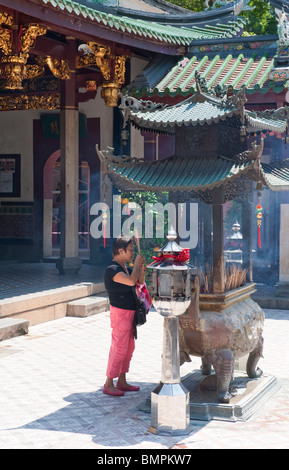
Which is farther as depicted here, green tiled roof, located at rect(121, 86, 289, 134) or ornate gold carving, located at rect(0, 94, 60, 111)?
ornate gold carving, located at rect(0, 94, 60, 111)

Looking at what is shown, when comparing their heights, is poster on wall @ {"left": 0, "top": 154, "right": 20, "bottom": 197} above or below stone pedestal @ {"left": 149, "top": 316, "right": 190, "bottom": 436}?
above

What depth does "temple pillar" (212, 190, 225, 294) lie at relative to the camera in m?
6.78

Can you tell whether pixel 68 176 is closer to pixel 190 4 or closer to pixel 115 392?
pixel 115 392

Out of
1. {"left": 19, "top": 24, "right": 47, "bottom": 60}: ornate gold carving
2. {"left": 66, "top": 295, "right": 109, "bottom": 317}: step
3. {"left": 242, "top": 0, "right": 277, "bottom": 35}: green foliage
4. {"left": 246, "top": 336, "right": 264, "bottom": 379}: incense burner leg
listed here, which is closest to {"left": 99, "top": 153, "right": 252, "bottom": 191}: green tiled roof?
{"left": 246, "top": 336, "right": 264, "bottom": 379}: incense burner leg

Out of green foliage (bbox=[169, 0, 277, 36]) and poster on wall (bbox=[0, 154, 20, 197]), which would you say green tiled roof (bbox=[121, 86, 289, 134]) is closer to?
poster on wall (bbox=[0, 154, 20, 197])

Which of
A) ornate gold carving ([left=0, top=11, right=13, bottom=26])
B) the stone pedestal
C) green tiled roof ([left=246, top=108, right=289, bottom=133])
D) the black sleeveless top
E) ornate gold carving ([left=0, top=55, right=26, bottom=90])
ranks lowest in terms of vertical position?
the stone pedestal

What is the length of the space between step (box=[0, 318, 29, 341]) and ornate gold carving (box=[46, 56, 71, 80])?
5.35 metres

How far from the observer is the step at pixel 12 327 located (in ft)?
31.6

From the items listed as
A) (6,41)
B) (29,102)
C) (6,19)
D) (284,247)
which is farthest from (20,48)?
(284,247)

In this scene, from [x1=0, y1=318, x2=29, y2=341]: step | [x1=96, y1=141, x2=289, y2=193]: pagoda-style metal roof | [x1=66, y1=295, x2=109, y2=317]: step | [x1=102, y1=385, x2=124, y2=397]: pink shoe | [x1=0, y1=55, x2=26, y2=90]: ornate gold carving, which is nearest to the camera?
[x1=96, y1=141, x2=289, y2=193]: pagoda-style metal roof

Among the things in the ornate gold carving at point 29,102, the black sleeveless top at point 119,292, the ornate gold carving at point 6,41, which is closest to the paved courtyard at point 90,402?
the black sleeveless top at point 119,292

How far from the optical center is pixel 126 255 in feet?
22.8

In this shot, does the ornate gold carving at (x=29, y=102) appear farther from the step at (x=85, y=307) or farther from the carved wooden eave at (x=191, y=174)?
the carved wooden eave at (x=191, y=174)

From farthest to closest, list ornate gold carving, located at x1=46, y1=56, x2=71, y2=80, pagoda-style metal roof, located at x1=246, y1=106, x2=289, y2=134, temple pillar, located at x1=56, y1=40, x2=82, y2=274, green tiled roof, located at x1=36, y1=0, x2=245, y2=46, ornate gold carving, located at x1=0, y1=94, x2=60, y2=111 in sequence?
ornate gold carving, located at x1=0, y1=94, x2=60, y2=111 → temple pillar, located at x1=56, y1=40, x2=82, y2=274 → ornate gold carving, located at x1=46, y1=56, x2=71, y2=80 → green tiled roof, located at x1=36, y1=0, x2=245, y2=46 → pagoda-style metal roof, located at x1=246, y1=106, x2=289, y2=134
